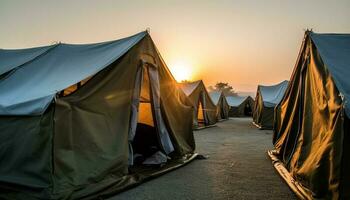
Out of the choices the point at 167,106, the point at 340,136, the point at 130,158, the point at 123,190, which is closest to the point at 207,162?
the point at 167,106

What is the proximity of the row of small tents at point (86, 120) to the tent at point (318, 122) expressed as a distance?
93.7 inches

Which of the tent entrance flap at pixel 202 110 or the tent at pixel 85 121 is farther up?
the tent at pixel 85 121

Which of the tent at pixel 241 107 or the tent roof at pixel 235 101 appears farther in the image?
the tent roof at pixel 235 101

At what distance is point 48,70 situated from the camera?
619 centimetres

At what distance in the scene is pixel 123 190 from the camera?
4.78m

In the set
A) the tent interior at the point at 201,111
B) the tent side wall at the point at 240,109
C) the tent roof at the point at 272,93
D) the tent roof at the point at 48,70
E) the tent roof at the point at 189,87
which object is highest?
the tent roof at the point at 48,70

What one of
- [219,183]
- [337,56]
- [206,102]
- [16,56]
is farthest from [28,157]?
[206,102]

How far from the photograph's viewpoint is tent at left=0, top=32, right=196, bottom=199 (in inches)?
164

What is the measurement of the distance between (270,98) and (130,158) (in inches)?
621

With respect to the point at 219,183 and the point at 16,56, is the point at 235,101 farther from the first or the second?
the point at 219,183

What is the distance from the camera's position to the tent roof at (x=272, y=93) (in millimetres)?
18389

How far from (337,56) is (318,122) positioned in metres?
1.28

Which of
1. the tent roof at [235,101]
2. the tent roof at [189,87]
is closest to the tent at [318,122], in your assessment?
the tent roof at [189,87]

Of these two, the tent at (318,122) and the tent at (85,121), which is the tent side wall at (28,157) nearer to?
the tent at (85,121)
